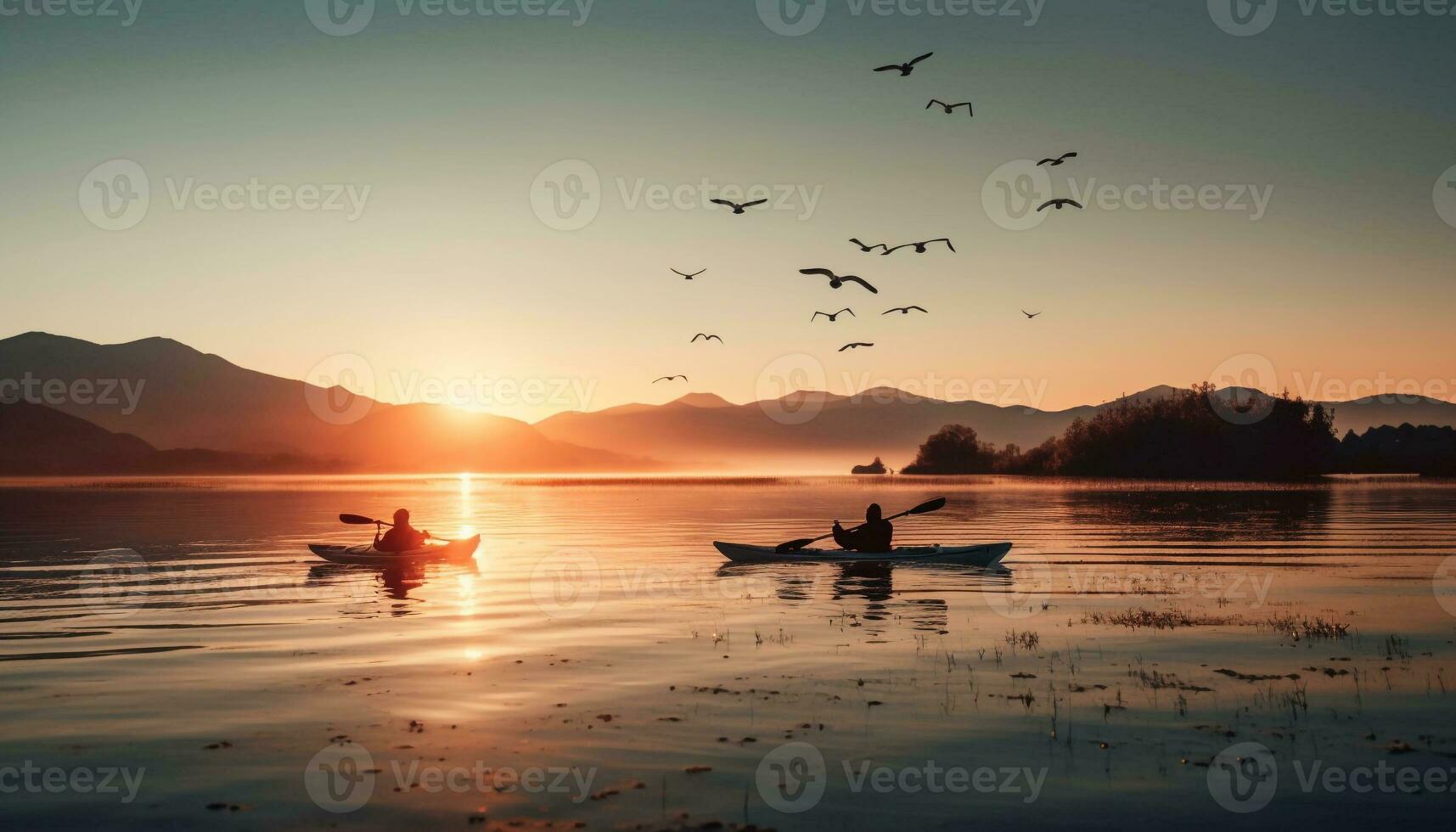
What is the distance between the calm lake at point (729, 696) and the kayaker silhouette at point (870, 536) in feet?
6.44

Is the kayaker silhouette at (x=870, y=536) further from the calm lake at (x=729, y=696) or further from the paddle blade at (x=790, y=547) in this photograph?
the paddle blade at (x=790, y=547)

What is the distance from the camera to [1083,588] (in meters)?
33.8

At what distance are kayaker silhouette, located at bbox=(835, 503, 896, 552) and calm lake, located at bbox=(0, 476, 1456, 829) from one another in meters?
1.96

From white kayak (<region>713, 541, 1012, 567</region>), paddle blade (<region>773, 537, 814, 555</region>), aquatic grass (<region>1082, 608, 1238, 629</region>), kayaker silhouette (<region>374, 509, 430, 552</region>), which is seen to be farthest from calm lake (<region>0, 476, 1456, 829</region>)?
kayaker silhouette (<region>374, 509, 430, 552</region>)

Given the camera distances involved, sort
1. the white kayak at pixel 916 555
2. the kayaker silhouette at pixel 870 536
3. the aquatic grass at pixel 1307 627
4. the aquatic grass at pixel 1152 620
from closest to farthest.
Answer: the aquatic grass at pixel 1307 627 < the aquatic grass at pixel 1152 620 < the white kayak at pixel 916 555 < the kayaker silhouette at pixel 870 536

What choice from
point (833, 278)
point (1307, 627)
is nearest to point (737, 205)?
point (833, 278)

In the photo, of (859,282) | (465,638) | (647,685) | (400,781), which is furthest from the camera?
(859,282)

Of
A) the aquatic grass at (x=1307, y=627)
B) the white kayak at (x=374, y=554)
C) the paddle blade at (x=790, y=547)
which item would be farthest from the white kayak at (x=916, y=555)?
the aquatic grass at (x=1307, y=627)

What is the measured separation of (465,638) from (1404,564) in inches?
1380

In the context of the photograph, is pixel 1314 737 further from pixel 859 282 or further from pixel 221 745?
pixel 859 282

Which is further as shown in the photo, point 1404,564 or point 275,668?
point 1404,564

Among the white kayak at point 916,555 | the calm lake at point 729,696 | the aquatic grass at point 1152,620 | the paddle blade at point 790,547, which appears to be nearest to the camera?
the calm lake at point 729,696

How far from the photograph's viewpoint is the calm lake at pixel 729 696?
1256cm

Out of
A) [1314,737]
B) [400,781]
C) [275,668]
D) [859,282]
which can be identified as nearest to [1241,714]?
[1314,737]
